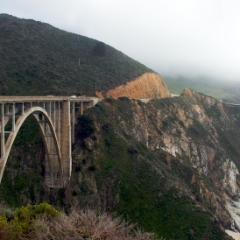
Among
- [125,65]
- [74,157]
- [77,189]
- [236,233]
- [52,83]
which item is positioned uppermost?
[125,65]

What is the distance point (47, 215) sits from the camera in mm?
16969

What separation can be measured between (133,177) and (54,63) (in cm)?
3278

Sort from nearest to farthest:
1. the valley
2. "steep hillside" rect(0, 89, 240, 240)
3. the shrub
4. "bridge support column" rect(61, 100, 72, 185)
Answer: "steep hillside" rect(0, 89, 240, 240)
the valley
"bridge support column" rect(61, 100, 72, 185)
the shrub

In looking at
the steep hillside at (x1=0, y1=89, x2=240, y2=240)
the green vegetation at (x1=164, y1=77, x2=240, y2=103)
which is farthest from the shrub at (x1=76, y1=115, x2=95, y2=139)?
the green vegetation at (x1=164, y1=77, x2=240, y2=103)

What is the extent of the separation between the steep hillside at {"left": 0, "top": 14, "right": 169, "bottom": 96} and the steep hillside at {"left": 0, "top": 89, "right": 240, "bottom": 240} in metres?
9.13

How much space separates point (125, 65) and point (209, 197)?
117ft

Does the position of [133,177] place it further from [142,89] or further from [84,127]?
[142,89]

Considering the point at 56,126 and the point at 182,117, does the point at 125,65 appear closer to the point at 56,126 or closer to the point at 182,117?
the point at 182,117

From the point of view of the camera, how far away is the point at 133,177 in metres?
38.2

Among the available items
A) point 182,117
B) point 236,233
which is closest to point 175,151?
point 182,117

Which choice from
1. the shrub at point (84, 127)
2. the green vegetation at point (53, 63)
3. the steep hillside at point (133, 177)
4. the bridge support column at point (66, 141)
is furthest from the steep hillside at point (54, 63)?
the bridge support column at point (66, 141)

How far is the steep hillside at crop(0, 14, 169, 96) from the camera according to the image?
52.9 m

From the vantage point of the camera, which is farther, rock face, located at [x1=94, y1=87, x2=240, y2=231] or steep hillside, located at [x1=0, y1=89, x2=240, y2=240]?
rock face, located at [x1=94, y1=87, x2=240, y2=231]

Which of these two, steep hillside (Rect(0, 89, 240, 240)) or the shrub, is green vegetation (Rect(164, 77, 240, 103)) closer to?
steep hillside (Rect(0, 89, 240, 240))
